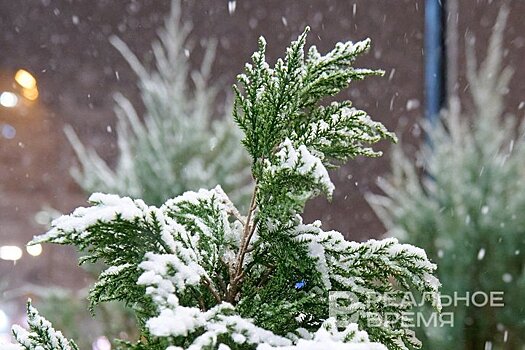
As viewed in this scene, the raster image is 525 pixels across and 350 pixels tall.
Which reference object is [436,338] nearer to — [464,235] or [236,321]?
[464,235]

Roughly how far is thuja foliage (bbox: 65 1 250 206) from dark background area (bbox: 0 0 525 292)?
124 centimetres

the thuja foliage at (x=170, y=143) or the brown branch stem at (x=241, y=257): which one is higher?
the thuja foliage at (x=170, y=143)

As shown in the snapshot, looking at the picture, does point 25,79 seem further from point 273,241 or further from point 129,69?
point 273,241

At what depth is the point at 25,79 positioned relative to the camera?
19.2 ft

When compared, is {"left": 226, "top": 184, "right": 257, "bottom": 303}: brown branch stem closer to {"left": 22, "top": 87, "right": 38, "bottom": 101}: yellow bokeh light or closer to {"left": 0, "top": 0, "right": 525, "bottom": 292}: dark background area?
{"left": 0, "top": 0, "right": 525, "bottom": 292}: dark background area

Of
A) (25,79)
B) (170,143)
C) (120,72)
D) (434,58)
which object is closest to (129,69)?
(120,72)

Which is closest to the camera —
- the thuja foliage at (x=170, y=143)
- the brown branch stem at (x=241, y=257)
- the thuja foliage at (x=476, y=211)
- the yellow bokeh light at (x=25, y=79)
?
the brown branch stem at (x=241, y=257)

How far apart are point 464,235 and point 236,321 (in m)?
1.77

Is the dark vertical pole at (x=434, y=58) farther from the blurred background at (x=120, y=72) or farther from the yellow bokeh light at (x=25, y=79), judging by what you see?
the yellow bokeh light at (x=25, y=79)

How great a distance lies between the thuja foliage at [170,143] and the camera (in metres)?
2.53

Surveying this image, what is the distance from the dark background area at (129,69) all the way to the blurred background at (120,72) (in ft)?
0.03

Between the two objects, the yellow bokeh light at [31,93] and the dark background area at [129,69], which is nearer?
the dark background area at [129,69]

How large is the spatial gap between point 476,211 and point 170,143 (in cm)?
105

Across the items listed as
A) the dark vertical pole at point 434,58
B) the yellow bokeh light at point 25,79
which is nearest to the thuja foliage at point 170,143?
the dark vertical pole at point 434,58
